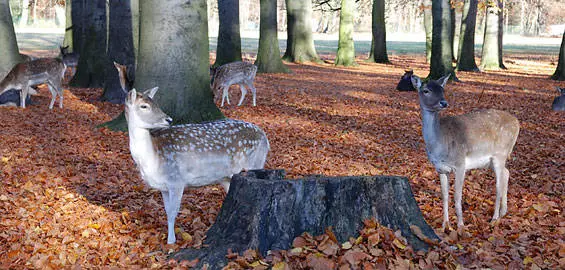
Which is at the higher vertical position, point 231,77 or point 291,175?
point 231,77

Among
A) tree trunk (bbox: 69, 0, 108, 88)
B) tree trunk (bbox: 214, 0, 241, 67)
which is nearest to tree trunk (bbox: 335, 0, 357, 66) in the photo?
tree trunk (bbox: 214, 0, 241, 67)

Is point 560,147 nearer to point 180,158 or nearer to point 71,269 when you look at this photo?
point 180,158

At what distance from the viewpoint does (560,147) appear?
10.6m

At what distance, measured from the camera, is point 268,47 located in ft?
77.0

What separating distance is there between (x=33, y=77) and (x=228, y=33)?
9.65 meters

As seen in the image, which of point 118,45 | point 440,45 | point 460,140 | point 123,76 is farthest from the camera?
point 440,45

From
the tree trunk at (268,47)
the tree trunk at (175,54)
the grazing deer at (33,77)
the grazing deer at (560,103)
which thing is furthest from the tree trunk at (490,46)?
the tree trunk at (175,54)

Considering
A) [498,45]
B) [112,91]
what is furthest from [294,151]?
[498,45]

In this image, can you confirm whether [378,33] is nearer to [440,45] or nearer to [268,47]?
[268,47]

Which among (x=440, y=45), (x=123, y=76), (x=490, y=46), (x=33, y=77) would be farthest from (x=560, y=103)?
(x=490, y=46)

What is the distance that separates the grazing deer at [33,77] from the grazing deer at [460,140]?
9879 millimetres

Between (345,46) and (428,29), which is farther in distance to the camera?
(428,29)

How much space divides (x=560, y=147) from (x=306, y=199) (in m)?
7.26

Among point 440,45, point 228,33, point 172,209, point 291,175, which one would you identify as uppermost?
point 228,33
